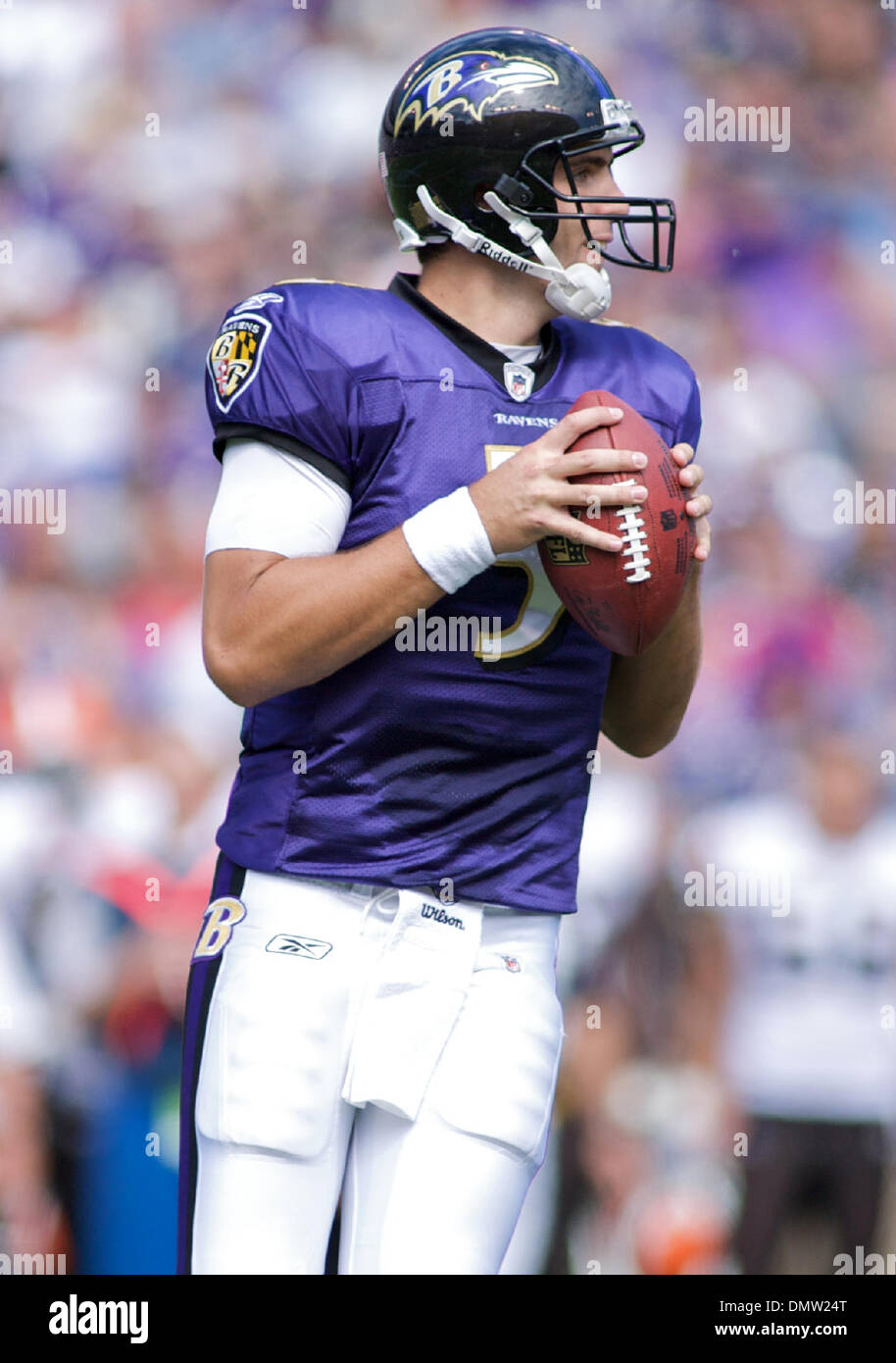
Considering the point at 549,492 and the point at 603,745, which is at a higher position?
the point at 549,492

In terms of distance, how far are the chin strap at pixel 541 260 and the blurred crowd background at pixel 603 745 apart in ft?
6.01

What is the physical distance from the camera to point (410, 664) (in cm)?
177

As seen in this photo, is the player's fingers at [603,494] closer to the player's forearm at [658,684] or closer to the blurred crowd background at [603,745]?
the player's forearm at [658,684]

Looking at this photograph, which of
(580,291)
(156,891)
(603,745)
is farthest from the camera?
(603,745)

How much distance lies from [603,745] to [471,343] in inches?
87.2

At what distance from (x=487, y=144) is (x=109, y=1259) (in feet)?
7.58

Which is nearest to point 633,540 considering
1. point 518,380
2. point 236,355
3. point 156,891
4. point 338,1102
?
point 518,380

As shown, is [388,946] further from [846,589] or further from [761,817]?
[846,589]

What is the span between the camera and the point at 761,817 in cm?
366

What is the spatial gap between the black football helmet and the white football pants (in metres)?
0.75

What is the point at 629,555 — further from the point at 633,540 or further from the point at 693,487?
the point at 693,487

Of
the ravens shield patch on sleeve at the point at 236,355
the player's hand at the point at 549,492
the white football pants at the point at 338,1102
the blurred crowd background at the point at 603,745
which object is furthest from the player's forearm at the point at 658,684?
the blurred crowd background at the point at 603,745

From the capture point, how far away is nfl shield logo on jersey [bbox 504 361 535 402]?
1.83m

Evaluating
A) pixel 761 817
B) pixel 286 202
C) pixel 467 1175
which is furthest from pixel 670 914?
pixel 286 202
